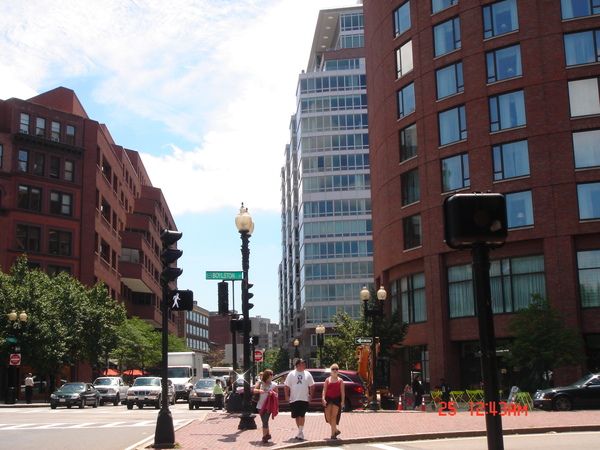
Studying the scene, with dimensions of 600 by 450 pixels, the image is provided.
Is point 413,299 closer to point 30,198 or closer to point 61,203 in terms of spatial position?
point 61,203

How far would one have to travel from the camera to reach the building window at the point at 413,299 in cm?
4516

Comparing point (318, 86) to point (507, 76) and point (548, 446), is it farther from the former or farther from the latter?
point (548, 446)

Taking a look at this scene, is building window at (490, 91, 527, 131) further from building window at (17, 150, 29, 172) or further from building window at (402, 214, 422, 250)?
building window at (17, 150, 29, 172)

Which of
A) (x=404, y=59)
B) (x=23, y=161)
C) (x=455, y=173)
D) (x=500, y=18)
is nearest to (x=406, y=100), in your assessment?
(x=404, y=59)

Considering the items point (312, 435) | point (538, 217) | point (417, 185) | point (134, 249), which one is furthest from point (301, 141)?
point (312, 435)

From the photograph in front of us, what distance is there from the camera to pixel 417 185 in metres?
45.7

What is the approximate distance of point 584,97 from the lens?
39406 millimetres

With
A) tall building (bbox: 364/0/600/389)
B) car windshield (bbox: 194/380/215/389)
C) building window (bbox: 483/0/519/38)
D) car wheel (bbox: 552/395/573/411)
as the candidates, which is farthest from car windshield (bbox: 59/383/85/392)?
building window (bbox: 483/0/519/38)

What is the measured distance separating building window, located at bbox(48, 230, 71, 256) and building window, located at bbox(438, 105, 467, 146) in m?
35.3

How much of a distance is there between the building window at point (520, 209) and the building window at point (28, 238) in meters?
39.4

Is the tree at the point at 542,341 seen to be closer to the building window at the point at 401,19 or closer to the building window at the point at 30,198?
the building window at the point at 401,19

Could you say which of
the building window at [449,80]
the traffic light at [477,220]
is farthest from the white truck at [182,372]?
the traffic light at [477,220]

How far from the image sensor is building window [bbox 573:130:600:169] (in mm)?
38875

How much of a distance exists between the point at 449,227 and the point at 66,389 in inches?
1474
